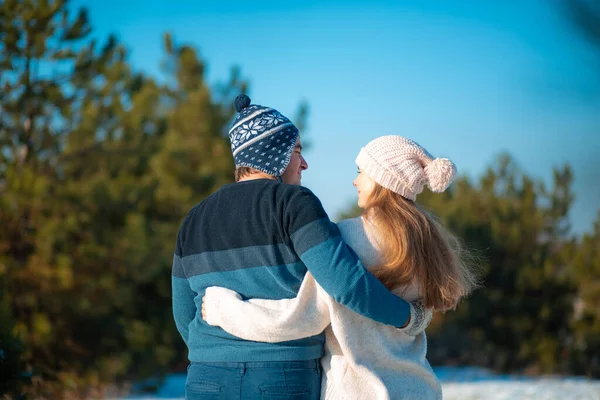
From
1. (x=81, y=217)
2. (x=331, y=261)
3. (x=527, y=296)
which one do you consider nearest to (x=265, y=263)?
(x=331, y=261)

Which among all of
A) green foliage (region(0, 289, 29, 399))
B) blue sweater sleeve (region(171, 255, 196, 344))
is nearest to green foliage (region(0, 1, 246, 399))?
green foliage (region(0, 289, 29, 399))

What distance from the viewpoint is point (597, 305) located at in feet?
42.8

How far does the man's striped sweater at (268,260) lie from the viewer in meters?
2.02

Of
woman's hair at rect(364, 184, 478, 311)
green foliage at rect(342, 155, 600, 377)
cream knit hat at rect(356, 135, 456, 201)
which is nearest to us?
woman's hair at rect(364, 184, 478, 311)

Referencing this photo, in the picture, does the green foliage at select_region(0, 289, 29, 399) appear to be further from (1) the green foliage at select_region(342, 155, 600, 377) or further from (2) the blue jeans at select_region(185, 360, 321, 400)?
(1) the green foliage at select_region(342, 155, 600, 377)

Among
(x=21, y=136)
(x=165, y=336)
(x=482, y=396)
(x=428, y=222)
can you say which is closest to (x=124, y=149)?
(x=21, y=136)

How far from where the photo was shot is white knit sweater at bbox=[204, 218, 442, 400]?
2080mm

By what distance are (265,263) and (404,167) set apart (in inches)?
22.7

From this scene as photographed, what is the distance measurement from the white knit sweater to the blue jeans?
0.07 m

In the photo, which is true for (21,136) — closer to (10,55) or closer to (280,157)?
(10,55)

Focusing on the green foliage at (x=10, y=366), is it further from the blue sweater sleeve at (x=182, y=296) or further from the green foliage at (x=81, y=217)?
the green foliage at (x=81, y=217)

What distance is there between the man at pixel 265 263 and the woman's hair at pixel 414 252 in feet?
0.37

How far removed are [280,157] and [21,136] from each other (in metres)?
7.55

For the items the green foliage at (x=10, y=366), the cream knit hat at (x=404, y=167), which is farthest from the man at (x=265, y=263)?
the green foliage at (x=10, y=366)
